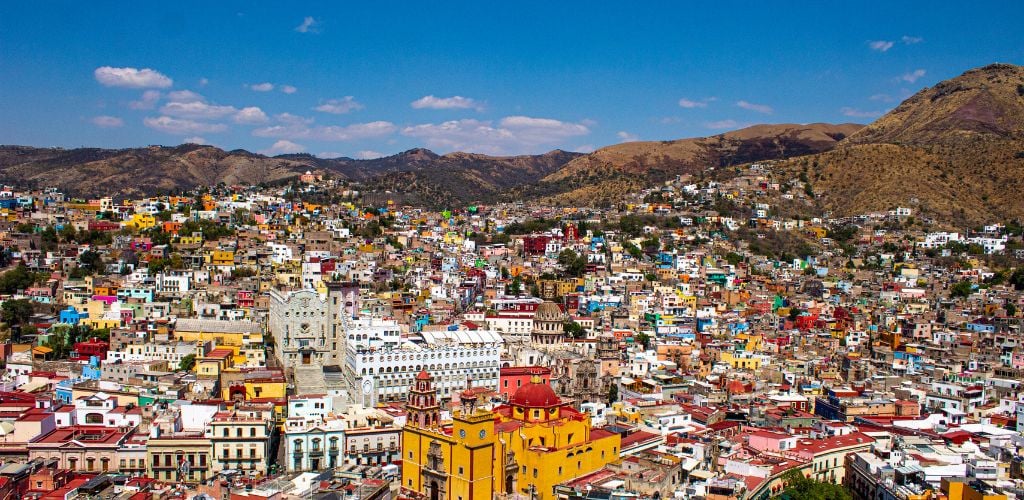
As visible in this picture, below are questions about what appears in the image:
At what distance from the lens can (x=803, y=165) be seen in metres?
119

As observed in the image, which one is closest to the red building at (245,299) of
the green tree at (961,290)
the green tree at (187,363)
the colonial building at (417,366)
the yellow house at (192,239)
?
the green tree at (187,363)

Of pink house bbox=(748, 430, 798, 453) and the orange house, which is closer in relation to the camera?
pink house bbox=(748, 430, 798, 453)

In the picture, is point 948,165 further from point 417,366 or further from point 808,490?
point 808,490

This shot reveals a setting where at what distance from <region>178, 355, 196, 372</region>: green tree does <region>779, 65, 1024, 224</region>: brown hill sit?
79048 mm

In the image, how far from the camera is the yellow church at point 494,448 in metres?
27.2

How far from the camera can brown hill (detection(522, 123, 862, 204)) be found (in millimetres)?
129875

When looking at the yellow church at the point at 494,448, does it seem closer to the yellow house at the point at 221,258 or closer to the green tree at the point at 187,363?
the green tree at the point at 187,363

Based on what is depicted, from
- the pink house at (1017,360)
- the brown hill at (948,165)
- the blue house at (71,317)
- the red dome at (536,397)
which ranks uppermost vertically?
the brown hill at (948,165)

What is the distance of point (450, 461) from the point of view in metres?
27.6

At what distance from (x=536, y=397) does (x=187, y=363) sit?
1925 centimetres

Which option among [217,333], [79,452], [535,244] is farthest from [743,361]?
[535,244]

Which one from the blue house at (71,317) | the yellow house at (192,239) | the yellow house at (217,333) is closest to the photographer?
the yellow house at (217,333)

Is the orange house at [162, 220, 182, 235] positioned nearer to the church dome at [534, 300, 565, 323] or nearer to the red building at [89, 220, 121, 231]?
the red building at [89, 220, 121, 231]

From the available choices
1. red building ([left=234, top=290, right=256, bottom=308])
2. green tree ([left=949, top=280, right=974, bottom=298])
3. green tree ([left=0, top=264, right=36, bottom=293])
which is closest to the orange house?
green tree ([left=0, top=264, right=36, bottom=293])
